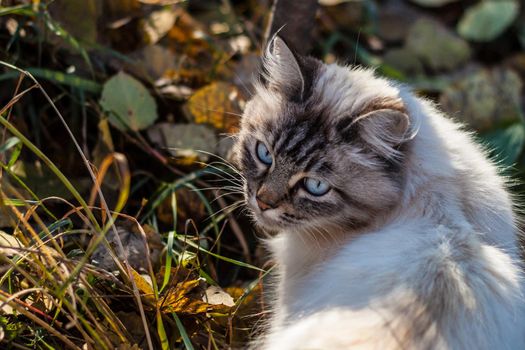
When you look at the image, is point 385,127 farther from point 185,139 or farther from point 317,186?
point 185,139

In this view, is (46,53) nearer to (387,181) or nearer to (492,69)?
(387,181)

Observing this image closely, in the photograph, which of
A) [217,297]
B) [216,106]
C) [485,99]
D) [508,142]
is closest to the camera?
[217,297]

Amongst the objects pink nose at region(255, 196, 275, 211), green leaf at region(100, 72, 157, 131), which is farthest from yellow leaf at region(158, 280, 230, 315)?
green leaf at region(100, 72, 157, 131)

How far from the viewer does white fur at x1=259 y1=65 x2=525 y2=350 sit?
1662 millimetres

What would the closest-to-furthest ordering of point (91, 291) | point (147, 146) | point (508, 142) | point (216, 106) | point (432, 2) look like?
1. point (91, 291)
2. point (147, 146)
3. point (216, 106)
4. point (508, 142)
5. point (432, 2)

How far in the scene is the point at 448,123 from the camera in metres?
2.38

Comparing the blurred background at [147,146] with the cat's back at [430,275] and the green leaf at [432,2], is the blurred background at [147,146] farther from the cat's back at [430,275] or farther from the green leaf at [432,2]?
the cat's back at [430,275]

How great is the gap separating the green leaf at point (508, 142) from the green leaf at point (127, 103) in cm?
178

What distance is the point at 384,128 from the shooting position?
2.04 meters

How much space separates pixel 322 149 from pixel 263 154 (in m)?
0.26

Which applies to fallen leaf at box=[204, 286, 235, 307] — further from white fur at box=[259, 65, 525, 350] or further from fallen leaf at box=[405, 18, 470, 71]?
fallen leaf at box=[405, 18, 470, 71]

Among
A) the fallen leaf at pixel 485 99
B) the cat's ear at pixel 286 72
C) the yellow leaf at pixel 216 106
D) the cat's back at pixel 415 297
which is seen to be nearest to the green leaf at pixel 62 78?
the yellow leaf at pixel 216 106

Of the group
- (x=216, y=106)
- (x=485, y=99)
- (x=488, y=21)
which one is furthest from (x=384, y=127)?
(x=488, y=21)

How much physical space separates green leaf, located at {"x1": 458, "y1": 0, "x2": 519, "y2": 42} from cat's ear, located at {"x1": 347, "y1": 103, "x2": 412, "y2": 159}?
273 centimetres
